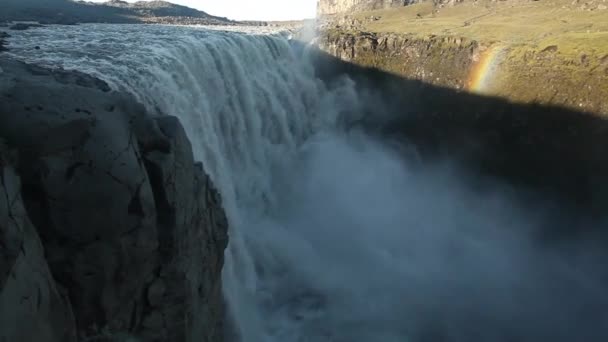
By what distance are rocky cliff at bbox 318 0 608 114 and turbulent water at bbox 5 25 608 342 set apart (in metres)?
10.2

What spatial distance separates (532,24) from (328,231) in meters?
43.4

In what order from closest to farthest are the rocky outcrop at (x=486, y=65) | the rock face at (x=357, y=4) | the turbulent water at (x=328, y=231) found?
the turbulent water at (x=328, y=231)
the rocky outcrop at (x=486, y=65)
the rock face at (x=357, y=4)

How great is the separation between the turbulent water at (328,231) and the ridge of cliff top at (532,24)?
17.5 m

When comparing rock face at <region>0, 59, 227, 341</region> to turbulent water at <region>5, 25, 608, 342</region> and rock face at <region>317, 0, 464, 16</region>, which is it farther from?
rock face at <region>317, 0, 464, 16</region>

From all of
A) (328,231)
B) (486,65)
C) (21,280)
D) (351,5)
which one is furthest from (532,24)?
(351,5)

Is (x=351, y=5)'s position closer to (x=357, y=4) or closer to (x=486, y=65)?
(x=357, y=4)

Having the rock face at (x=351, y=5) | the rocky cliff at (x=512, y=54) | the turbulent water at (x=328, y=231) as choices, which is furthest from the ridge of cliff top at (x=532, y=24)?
the rock face at (x=351, y=5)

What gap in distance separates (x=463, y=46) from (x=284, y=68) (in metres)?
20.1

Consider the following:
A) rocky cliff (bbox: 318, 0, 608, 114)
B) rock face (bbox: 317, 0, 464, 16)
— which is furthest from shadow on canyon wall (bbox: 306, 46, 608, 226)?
rock face (bbox: 317, 0, 464, 16)

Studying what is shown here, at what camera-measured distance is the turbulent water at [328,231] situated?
18.0 metres

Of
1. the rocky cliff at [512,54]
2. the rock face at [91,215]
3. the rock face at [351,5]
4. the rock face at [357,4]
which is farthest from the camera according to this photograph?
the rock face at [351,5]

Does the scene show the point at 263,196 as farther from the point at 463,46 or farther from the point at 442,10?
the point at 442,10

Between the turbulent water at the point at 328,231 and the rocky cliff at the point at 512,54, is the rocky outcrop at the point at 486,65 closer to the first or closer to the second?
the rocky cliff at the point at 512,54

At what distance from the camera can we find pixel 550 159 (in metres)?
33.8
